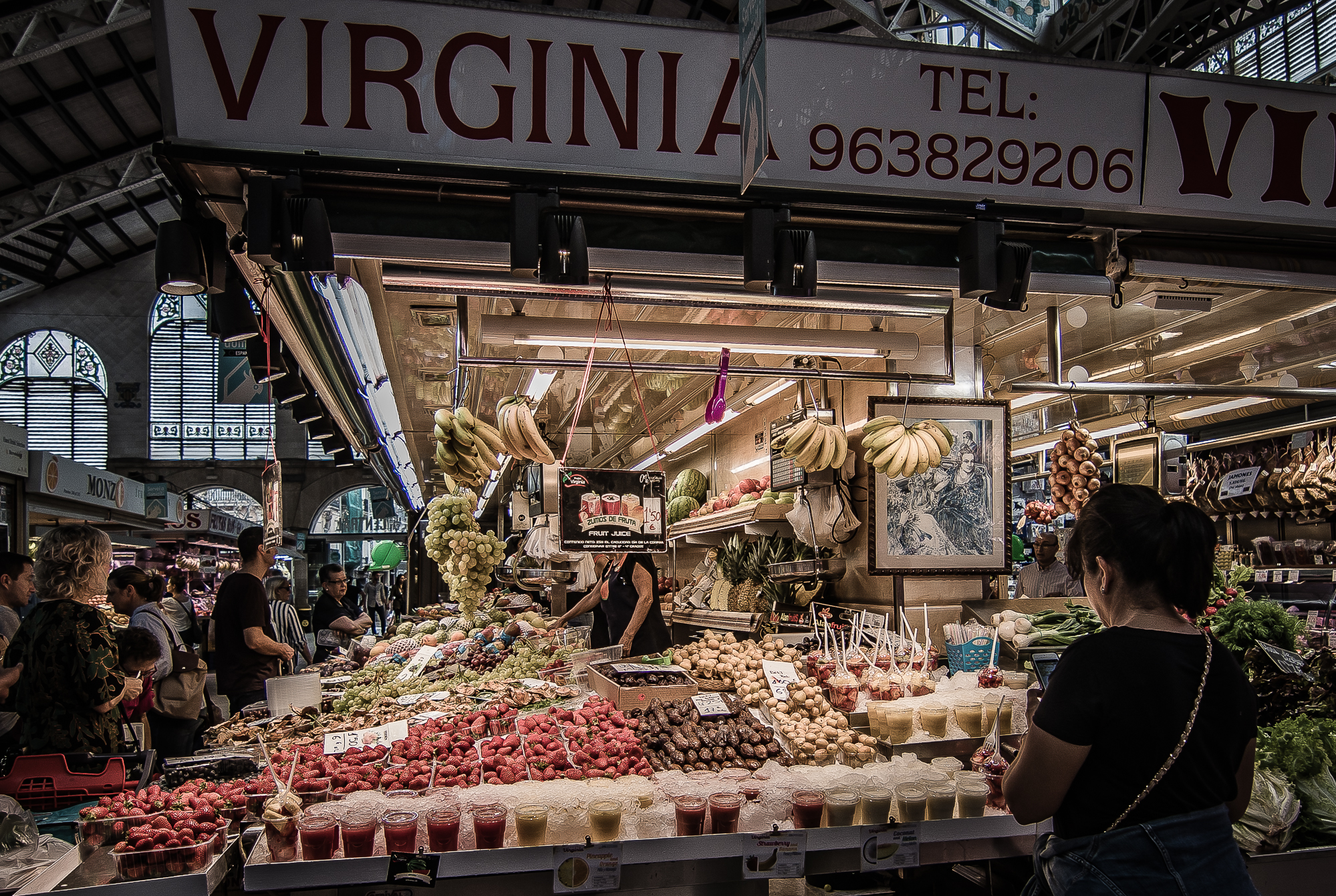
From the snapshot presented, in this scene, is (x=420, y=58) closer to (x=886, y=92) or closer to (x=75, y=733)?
(x=886, y=92)

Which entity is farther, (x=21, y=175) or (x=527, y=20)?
(x=21, y=175)

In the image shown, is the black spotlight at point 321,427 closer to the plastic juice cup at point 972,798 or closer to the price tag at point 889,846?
the price tag at point 889,846

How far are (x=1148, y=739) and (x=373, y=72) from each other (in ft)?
8.26

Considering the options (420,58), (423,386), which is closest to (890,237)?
(420,58)

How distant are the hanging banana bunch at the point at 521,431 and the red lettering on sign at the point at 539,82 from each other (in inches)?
89.4

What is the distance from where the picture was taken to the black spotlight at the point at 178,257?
261 cm

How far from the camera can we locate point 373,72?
95.7 inches

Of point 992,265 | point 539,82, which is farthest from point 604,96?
point 992,265

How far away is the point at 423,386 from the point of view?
6.31 meters

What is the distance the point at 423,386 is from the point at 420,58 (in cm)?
405

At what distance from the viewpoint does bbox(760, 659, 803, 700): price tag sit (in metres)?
3.55

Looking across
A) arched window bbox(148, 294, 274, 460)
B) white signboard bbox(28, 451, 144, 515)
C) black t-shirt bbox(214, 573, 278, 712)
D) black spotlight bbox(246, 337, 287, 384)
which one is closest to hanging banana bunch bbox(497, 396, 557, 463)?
black spotlight bbox(246, 337, 287, 384)

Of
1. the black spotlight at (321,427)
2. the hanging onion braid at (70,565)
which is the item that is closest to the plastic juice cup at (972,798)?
the hanging onion braid at (70,565)

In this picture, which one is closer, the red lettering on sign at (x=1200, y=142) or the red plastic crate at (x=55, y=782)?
the red lettering on sign at (x=1200, y=142)
